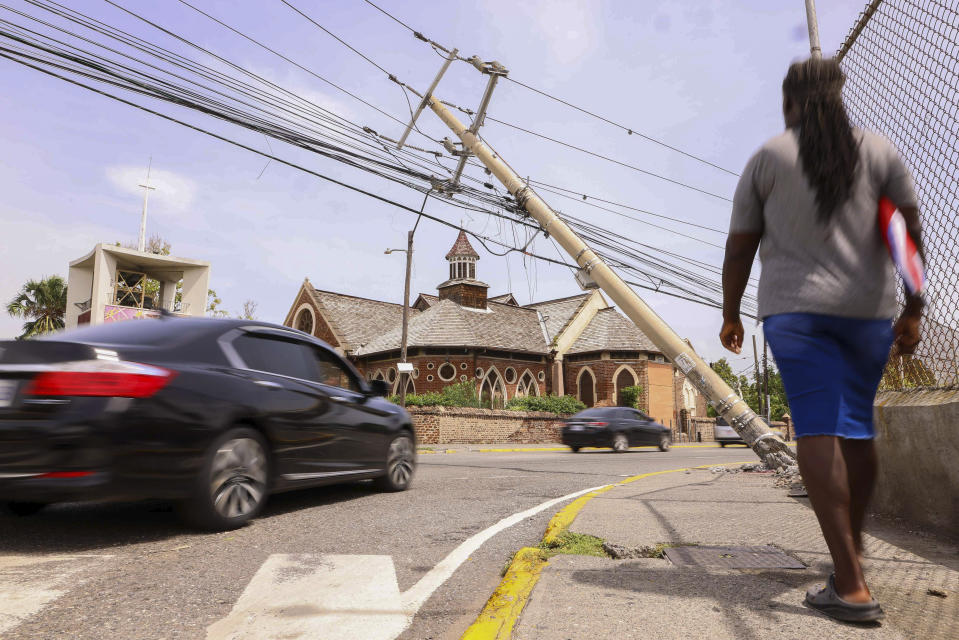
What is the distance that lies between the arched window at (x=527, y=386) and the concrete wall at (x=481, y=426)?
6.98m

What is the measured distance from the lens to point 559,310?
43031 millimetres

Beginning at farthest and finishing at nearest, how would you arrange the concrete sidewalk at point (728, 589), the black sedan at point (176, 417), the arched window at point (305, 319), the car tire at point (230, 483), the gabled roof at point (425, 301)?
1. the gabled roof at point (425, 301)
2. the arched window at point (305, 319)
3. the car tire at point (230, 483)
4. the black sedan at point (176, 417)
5. the concrete sidewalk at point (728, 589)

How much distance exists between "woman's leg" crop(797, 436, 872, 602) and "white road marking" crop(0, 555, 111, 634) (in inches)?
121

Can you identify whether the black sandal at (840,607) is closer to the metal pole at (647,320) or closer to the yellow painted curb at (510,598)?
the yellow painted curb at (510,598)

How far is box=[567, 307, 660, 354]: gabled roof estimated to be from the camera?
37609 mm

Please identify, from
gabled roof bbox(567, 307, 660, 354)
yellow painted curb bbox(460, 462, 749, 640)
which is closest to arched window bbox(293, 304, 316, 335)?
gabled roof bbox(567, 307, 660, 354)

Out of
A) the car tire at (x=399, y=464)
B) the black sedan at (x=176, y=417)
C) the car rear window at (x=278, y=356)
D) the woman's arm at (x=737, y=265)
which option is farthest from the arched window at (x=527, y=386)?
the woman's arm at (x=737, y=265)

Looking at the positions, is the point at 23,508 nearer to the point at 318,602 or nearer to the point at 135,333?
the point at 135,333

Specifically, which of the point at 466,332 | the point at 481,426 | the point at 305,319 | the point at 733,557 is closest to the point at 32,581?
the point at 733,557

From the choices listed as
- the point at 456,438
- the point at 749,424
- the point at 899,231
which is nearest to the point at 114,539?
the point at 899,231

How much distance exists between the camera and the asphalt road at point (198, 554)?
258 cm

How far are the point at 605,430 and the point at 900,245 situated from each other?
697 inches

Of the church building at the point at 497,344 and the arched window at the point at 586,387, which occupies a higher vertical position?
the church building at the point at 497,344

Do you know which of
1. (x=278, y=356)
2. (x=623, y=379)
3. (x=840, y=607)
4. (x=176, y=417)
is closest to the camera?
(x=840, y=607)
